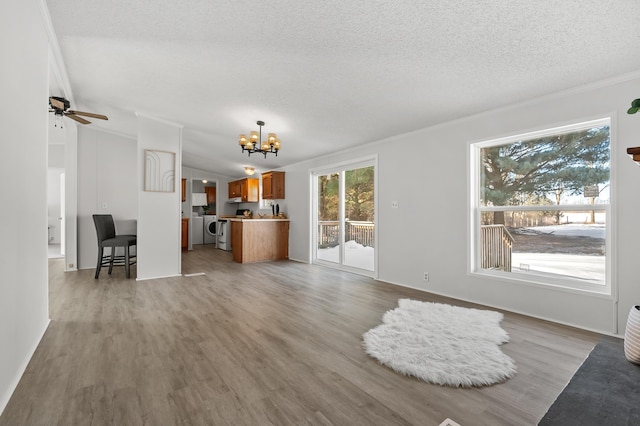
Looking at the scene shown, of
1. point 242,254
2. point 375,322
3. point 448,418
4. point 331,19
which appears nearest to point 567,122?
point 331,19

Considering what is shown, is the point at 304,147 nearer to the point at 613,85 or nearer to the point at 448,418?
the point at 613,85

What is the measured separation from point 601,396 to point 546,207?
8.03 feet

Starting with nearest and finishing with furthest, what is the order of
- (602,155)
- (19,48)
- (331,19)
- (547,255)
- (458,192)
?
(19,48)
(331,19)
(602,155)
(547,255)
(458,192)

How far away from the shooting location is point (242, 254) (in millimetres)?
6430

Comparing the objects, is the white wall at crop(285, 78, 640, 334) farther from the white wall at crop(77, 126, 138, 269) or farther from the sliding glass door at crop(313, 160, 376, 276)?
the white wall at crop(77, 126, 138, 269)

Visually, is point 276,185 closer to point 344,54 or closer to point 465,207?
point 465,207

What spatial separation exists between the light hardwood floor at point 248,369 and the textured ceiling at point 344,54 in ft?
7.64

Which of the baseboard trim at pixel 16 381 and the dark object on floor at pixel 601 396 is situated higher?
the dark object on floor at pixel 601 396

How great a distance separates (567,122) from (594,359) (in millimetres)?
2390

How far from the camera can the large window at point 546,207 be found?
9.27 feet

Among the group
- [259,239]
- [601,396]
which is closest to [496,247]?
[601,396]

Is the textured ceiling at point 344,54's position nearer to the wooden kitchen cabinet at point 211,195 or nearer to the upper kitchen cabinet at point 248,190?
the upper kitchen cabinet at point 248,190

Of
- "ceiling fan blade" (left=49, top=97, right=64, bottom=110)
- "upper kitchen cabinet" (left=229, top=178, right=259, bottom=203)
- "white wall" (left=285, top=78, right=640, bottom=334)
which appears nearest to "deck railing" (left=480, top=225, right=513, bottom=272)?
"white wall" (left=285, top=78, right=640, bottom=334)

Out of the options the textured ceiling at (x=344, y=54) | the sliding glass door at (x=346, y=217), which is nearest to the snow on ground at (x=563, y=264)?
the textured ceiling at (x=344, y=54)
